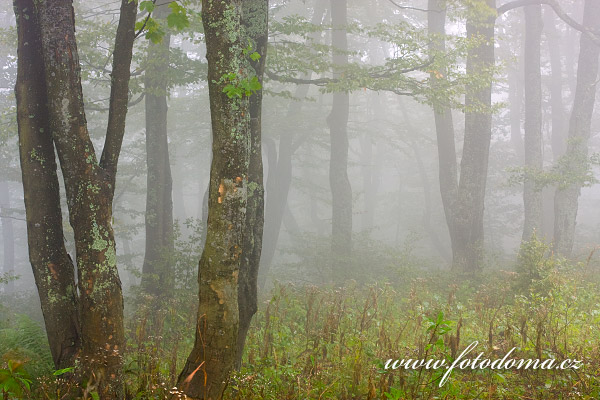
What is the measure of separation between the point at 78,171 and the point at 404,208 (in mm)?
31706

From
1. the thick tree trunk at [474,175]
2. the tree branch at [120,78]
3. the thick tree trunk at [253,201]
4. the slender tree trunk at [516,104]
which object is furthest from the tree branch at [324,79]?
the slender tree trunk at [516,104]

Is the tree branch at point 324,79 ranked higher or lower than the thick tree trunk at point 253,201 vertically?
higher

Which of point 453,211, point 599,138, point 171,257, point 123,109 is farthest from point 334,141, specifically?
point 599,138

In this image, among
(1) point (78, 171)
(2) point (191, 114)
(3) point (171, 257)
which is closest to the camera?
(1) point (78, 171)

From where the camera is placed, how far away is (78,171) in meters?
4.38

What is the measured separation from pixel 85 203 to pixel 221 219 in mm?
1458

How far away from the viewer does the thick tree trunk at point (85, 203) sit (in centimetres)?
431

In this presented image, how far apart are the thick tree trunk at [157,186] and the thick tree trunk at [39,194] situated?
6.61 m


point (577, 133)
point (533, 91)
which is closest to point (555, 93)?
point (533, 91)

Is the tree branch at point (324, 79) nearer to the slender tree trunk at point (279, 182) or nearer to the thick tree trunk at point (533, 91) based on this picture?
the slender tree trunk at point (279, 182)

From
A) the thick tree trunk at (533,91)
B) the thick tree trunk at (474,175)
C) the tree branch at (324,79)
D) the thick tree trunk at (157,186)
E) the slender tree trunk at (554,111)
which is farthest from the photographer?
the slender tree trunk at (554,111)

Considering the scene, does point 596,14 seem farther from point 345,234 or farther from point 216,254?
point 216,254

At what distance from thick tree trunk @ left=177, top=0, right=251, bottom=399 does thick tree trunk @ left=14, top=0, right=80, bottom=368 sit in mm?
1672

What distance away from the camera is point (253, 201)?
5.26 m
